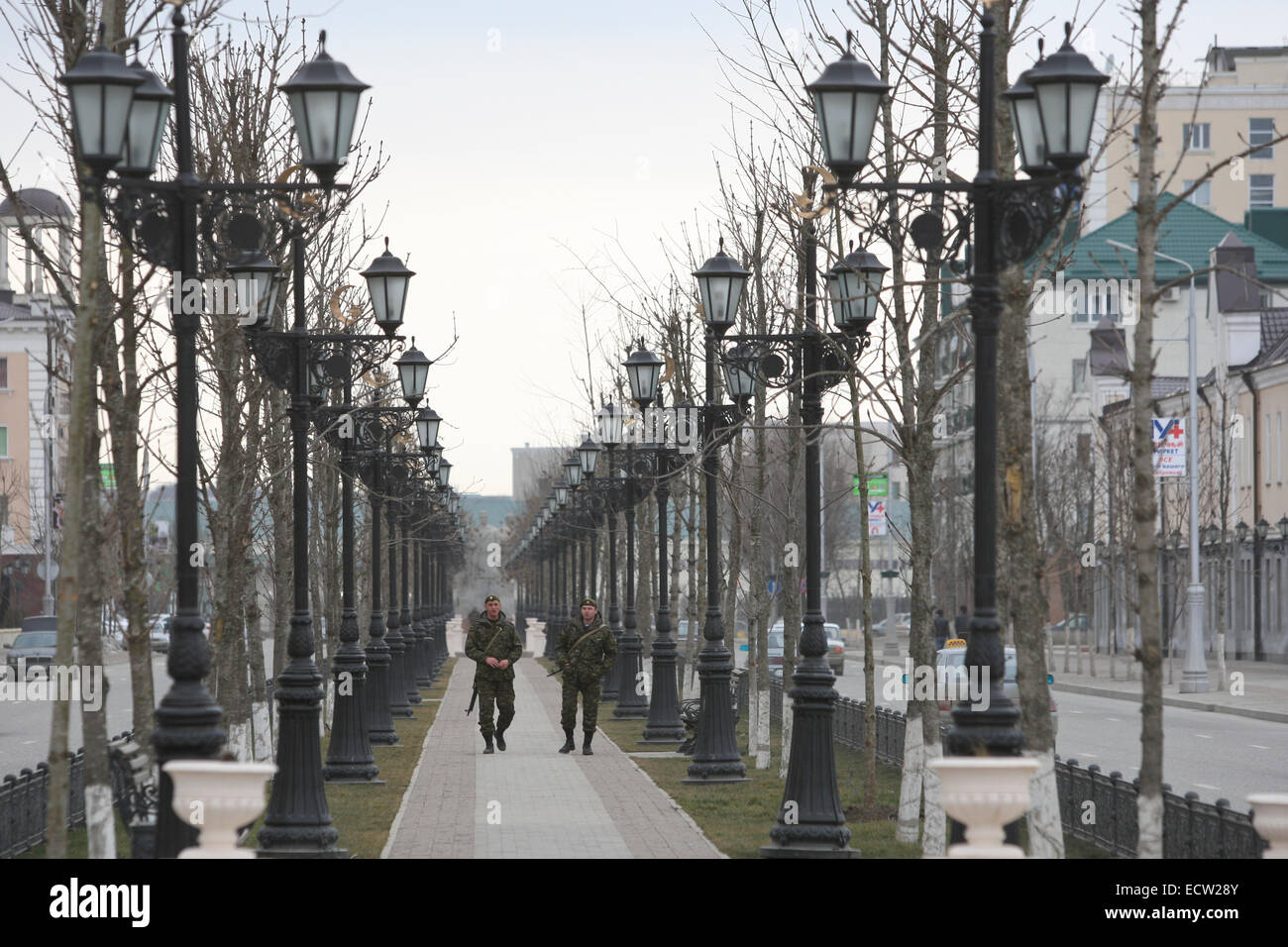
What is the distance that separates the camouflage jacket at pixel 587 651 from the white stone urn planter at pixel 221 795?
15.4m

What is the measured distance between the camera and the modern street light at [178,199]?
30.4ft

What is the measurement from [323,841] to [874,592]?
10006 cm

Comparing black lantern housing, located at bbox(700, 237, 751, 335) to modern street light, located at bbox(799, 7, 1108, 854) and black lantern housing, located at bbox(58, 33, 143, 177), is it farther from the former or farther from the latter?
black lantern housing, located at bbox(58, 33, 143, 177)

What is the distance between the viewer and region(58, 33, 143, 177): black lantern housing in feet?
30.3

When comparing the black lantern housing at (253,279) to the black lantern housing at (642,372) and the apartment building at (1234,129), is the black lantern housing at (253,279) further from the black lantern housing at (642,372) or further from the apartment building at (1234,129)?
the apartment building at (1234,129)

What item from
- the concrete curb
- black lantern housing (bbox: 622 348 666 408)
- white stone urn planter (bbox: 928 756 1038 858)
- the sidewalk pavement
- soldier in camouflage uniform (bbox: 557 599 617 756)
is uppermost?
black lantern housing (bbox: 622 348 666 408)

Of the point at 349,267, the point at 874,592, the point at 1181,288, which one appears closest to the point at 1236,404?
the point at 1181,288

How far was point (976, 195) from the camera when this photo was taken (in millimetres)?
9836

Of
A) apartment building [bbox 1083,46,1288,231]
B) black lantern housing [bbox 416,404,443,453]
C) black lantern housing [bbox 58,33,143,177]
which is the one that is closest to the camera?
black lantern housing [bbox 58,33,143,177]

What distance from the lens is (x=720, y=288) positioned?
1641cm

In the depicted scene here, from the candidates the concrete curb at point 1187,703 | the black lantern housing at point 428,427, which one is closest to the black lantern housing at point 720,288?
the black lantern housing at point 428,427

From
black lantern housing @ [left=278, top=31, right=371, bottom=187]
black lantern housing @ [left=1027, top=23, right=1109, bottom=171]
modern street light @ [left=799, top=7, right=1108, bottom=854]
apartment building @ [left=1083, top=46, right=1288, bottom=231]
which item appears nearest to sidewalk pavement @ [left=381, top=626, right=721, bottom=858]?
modern street light @ [left=799, top=7, right=1108, bottom=854]

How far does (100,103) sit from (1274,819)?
23.1 ft
